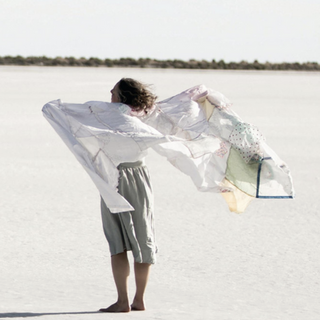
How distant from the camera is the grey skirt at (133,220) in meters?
4.29

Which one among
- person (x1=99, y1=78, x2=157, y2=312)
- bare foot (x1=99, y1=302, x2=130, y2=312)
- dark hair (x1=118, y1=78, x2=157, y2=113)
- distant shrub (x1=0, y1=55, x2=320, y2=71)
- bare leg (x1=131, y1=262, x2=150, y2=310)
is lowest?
distant shrub (x1=0, y1=55, x2=320, y2=71)

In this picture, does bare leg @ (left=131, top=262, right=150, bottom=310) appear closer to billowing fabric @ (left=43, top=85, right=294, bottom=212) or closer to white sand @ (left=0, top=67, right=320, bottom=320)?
white sand @ (left=0, top=67, right=320, bottom=320)

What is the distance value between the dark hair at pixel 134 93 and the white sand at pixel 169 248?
1.17 meters

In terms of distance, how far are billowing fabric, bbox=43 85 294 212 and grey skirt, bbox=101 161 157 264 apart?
8cm

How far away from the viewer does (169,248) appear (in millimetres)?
6129

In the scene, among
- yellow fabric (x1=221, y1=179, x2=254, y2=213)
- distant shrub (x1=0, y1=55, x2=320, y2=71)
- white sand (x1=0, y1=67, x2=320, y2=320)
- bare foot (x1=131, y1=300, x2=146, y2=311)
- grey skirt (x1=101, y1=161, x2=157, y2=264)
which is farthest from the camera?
distant shrub (x1=0, y1=55, x2=320, y2=71)

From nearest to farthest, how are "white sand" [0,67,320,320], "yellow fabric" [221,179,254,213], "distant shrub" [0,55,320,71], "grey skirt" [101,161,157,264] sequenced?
"grey skirt" [101,161,157,264] < "white sand" [0,67,320,320] < "yellow fabric" [221,179,254,213] < "distant shrub" [0,55,320,71]

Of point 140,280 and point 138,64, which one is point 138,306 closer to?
point 140,280

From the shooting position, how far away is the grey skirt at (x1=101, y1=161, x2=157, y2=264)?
4.29m

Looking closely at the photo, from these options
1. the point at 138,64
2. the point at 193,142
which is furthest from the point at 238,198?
the point at 138,64

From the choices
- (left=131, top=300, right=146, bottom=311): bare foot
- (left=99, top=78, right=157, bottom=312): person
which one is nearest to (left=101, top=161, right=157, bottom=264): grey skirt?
(left=99, top=78, right=157, bottom=312): person

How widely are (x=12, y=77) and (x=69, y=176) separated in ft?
63.0

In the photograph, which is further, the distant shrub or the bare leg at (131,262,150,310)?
the distant shrub

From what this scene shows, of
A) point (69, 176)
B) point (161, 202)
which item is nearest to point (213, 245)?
point (161, 202)
